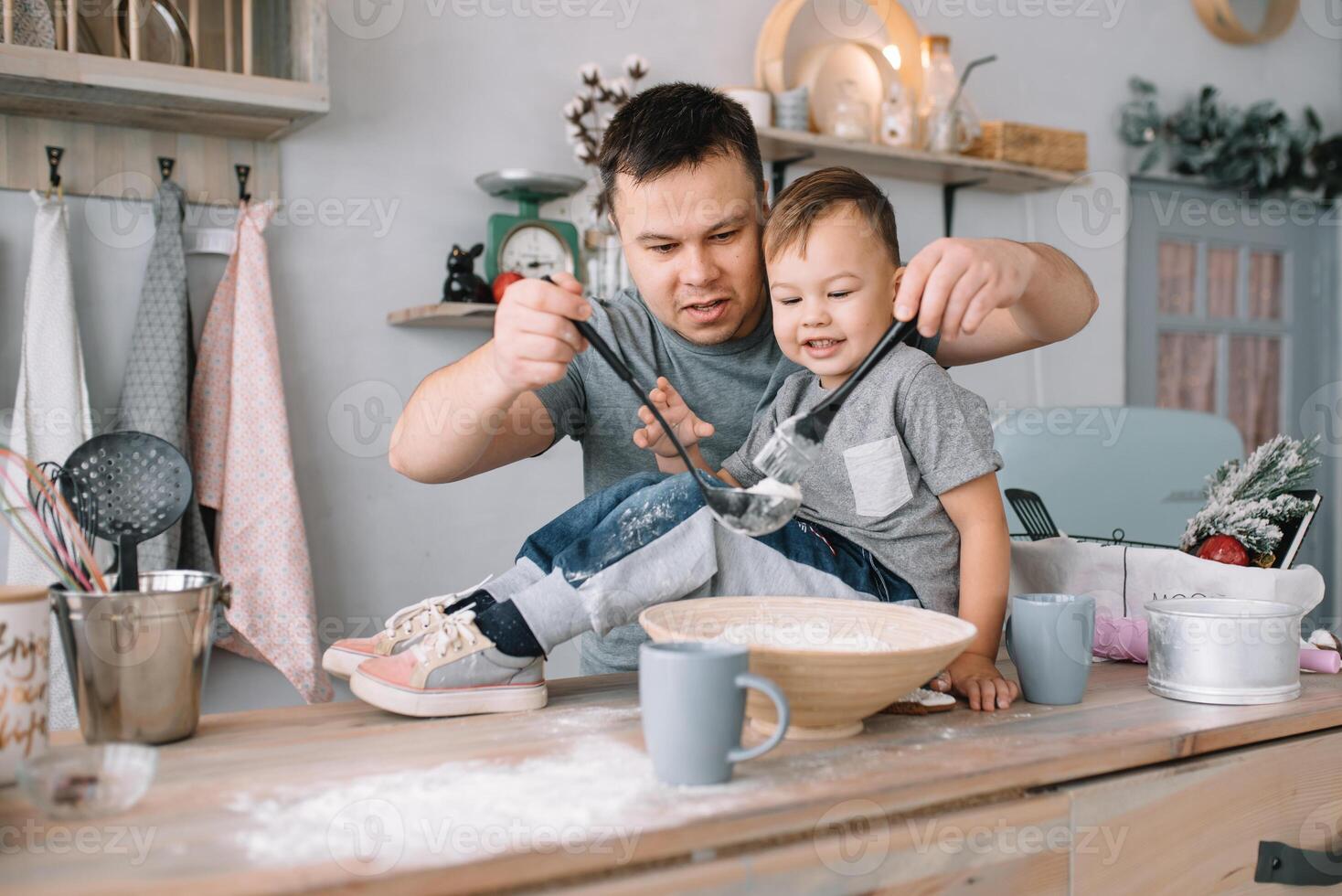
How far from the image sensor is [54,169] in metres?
1.99

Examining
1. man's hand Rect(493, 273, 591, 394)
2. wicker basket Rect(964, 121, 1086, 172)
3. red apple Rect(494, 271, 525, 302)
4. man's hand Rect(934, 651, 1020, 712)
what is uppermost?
wicker basket Rect(964, 121, 1086, 172)

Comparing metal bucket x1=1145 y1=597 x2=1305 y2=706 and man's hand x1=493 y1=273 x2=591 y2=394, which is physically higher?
man's hand x1=493 y1=273 x2=591 y2=394

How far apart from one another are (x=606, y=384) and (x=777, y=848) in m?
0.89

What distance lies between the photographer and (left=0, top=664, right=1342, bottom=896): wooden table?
595 mm

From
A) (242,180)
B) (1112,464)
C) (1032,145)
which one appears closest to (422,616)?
(242,180)

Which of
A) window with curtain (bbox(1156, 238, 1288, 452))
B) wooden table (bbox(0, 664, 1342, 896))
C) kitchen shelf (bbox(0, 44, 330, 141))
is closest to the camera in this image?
wooden table (bbox(0, 664, 1342, 896))

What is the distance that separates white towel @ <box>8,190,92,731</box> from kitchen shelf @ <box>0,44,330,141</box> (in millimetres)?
198

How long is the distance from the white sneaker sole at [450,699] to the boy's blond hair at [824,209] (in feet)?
1.82

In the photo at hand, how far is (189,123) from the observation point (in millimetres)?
2051

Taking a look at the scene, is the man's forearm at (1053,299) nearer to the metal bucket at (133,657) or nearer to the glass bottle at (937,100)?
the metal bucket at (133,657)

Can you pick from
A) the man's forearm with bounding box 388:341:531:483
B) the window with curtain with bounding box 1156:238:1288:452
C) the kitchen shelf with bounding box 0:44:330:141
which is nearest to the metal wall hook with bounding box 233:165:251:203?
the kitchen shelf with bounding box 0:44:330:141

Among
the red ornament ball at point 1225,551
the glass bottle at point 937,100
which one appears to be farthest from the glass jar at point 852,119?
the red ornament ball at point 1225,551

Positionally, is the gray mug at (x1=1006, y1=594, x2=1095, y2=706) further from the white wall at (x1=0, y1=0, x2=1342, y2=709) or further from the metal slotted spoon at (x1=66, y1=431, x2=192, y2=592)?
the white wall at (x1=0, y1=0, x2=1342, y2=709)

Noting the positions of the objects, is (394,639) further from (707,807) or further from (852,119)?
(852,119)
